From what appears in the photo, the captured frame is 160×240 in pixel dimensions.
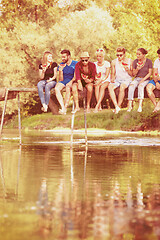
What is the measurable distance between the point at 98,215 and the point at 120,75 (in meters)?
13.2

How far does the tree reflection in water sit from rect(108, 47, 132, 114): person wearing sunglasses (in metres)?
10.5

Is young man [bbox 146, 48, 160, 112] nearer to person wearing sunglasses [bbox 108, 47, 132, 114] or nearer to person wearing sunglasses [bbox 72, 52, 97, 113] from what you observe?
person wearing sunglasses [bbox 108, 47, 132, 114]

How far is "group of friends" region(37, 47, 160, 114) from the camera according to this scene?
64.4ft

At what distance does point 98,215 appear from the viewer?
713cm

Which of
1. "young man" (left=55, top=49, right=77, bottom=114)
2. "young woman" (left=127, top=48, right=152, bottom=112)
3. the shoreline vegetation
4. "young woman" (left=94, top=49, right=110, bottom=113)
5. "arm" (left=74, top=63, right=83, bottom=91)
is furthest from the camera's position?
the shoreline vegetation

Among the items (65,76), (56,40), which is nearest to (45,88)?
(65,76)

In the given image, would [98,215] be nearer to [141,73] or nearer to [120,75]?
[141,73]

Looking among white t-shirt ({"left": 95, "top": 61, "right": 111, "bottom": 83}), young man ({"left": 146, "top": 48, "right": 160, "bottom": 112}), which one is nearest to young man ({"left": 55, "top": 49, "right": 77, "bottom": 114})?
white t-shirt ({"left": 95, "top": 61, "right": 111, "bottom": 83})

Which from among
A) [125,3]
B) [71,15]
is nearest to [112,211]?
[71,15]

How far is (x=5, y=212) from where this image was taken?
23.9 ft

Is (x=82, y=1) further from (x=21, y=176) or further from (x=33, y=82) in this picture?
(x=21, y=176)

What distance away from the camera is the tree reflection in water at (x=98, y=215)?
6.07 meters

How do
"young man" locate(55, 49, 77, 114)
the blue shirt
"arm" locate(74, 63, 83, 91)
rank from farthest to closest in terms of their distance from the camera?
the blue shirt < "young man" locate(55, 49, 77, 114) < "arm" locate(74, 63, 83, 91)

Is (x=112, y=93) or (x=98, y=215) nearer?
(x=98, y=215)
